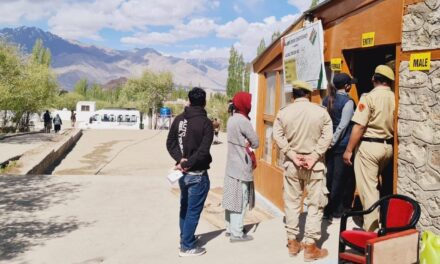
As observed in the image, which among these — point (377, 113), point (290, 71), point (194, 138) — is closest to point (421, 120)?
point (377, 113)

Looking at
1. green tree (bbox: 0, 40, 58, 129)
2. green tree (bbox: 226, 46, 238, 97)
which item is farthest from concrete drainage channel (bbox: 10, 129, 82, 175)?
green tree (bbox: 226, 46, 238, 97)

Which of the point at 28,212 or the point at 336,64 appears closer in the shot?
the point at 336,64

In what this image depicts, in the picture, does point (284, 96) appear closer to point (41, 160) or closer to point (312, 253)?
point (312, 253)

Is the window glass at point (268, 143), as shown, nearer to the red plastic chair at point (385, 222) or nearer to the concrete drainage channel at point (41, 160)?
the red plastic chair at point (385, 222)

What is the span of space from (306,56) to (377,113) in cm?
197

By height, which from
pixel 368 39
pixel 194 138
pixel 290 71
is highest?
pixel 368 39

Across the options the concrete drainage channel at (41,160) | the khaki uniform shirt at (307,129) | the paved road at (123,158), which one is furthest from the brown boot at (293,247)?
the concrete drainage channel at (41,160)

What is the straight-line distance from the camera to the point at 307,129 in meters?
4.43

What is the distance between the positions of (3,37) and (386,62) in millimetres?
25524

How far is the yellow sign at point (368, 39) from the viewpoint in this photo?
5125mm

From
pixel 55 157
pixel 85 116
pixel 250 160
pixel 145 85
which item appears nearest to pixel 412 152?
pixel 250 160

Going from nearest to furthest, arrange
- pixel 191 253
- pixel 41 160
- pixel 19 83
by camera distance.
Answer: pixel 191 253 < pixel 41 160 < pixel 19 83

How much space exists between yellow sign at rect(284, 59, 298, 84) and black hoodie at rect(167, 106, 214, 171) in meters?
2.25

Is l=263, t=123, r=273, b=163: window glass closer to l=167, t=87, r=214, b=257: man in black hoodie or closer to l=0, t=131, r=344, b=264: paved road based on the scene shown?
l=0, t=131, r=344, b=264: paved road
